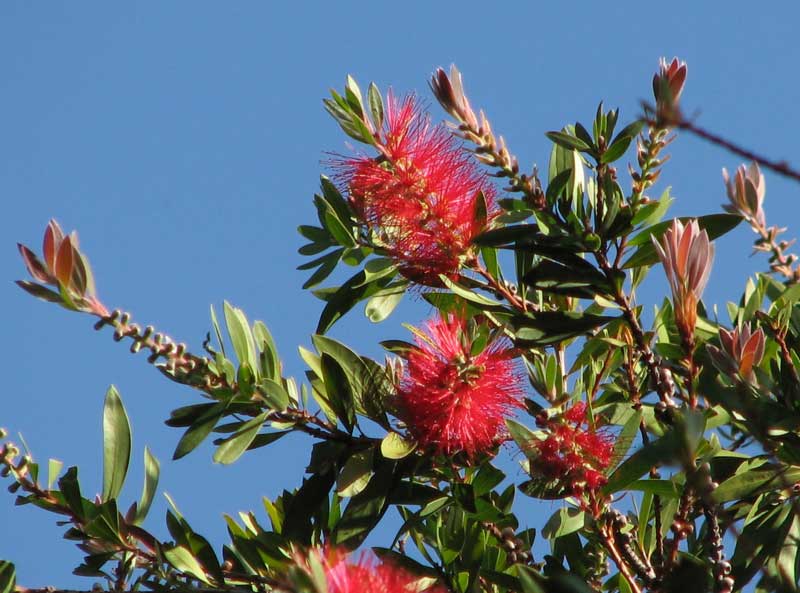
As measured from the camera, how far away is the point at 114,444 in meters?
1.87

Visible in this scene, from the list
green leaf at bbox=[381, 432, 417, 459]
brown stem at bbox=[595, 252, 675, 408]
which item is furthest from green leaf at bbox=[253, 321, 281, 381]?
brown stem at bbox=[595, 252, 675, 408]

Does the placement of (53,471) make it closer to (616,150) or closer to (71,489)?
(71,489)

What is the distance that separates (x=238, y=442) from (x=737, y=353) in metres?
0.78

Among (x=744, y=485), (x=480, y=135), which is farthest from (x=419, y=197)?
(x=744, y=485)

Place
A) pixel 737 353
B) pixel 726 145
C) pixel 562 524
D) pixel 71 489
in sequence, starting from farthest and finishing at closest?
1. pixel 562 524
2. pixel 71 489
3. pixel 737 353
4. pixel 726 145

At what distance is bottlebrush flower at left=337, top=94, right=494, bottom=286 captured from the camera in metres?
1.96

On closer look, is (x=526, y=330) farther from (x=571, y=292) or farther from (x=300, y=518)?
(x=300, y=518)

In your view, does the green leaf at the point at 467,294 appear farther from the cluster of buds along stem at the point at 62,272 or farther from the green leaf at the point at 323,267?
the cluster of buds along stem at the point at 62,272

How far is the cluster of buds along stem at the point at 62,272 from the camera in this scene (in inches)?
64.8

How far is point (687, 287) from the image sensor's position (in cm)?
162

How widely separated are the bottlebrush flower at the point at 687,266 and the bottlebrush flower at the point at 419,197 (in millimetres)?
434

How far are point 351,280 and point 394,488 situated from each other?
1.35ft

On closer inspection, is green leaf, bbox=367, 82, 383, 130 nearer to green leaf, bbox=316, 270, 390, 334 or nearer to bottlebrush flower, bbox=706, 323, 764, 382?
green leaf, bbox=316, 270, 390, 334

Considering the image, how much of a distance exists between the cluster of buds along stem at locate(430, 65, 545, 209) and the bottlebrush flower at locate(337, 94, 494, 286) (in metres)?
0.13
